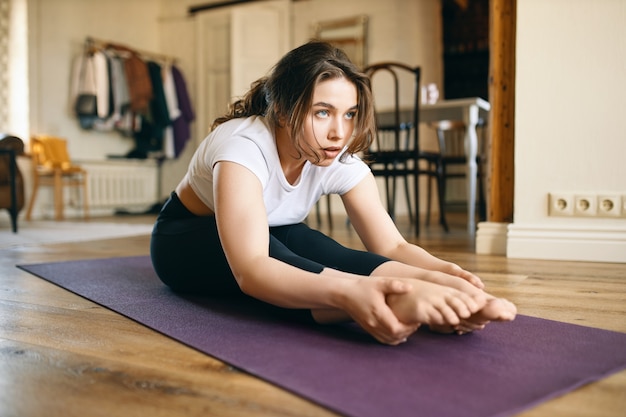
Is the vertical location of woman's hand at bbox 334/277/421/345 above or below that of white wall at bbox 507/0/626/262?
below

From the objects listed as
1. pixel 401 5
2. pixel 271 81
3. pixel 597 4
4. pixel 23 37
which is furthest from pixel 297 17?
pixel 271 81

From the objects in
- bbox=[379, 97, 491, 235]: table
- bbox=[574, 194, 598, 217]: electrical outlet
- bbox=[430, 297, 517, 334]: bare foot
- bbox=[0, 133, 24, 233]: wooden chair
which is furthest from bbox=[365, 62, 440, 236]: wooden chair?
bbox=[0, 133, 24, 233]: wooden chair

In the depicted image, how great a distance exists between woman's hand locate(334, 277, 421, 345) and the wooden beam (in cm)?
169

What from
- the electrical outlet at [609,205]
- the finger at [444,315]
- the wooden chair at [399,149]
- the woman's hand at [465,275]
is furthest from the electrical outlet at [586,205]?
the finger at [444,315]

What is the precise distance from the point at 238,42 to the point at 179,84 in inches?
32.6

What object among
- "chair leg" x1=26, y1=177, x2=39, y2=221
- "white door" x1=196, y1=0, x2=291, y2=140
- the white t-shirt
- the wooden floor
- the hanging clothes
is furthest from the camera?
"white door" x1=196, y1=0, x2=291, y2=140

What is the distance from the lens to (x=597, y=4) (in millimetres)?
2150

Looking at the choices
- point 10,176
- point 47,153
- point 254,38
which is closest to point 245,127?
point 10,176

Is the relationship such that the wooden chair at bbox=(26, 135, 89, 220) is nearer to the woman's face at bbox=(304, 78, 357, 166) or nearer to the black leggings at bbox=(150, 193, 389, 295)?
the black leggings at bbox=(150, 193, 389, 295)

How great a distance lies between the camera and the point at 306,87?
1053 millimetres

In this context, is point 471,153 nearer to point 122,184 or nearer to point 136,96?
point 136,96

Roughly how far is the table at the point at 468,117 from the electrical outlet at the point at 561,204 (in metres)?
1.11

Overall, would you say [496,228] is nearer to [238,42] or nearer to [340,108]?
[340,108]

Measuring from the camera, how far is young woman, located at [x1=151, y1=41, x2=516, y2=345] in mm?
890
